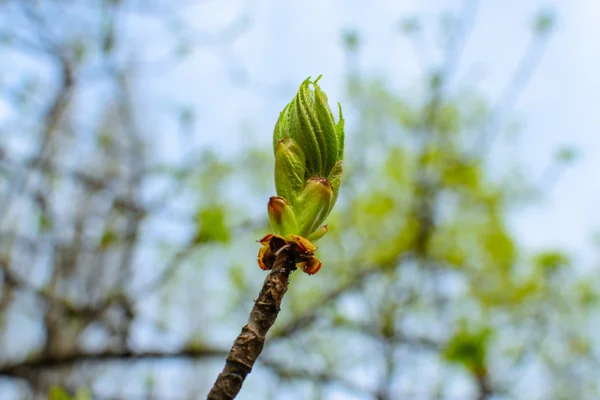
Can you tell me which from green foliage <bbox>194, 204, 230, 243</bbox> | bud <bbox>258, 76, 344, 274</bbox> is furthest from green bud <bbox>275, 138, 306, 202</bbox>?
green foliage <bbox>194, 204, 230, 243</bbox>

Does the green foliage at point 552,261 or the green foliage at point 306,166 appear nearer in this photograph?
the green foliage at point 306,166

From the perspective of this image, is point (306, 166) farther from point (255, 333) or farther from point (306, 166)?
point (255, 333)

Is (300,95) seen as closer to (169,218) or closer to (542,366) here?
(169,218)

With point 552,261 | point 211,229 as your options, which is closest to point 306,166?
point 211,229

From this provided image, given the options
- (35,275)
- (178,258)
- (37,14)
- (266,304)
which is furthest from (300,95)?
(35,275)

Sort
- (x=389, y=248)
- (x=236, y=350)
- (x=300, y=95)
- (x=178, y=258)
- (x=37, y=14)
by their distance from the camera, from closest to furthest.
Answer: (x=236, y=350) → (x=300, y=95) → (x=178, y=258) → (x=37, y=14) → (x=389, y=248)

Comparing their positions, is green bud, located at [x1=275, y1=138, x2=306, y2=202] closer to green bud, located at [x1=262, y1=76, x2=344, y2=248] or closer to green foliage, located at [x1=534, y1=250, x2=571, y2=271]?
green bud, located at [x1=262, y1=76, x2=344, y2=248]

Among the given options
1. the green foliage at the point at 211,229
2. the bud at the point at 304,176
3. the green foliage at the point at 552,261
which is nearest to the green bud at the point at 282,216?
the bud at the point at 304,176

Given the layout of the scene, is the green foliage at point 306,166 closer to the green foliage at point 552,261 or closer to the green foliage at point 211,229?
the green foliage at point 211,229
